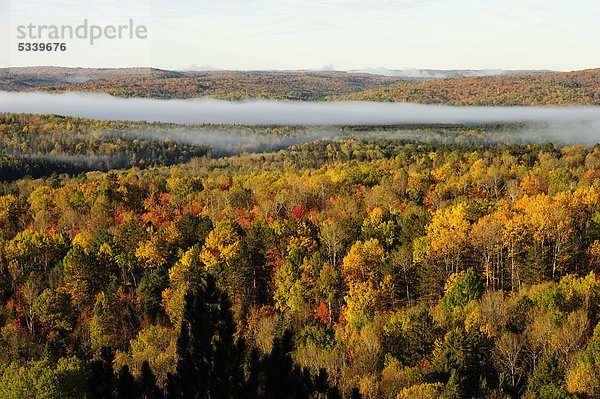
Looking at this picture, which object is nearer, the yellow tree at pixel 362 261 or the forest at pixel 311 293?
the forest at pixel 311 293

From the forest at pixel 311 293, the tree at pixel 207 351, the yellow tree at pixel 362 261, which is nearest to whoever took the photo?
the tree at pixel 207 351

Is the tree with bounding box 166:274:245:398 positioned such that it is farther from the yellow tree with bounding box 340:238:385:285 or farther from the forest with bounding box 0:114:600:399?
the yellow tree with bounding box 340:238:385:285

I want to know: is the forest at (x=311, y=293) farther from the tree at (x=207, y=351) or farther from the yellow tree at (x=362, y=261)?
the yellow tree at (x=362, y=261)

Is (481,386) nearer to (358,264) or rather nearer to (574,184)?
(358,264)

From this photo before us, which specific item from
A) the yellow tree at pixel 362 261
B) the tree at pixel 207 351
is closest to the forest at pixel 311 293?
the tree at pixel 207 351

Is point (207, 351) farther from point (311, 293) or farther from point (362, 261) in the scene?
point (362, 261)

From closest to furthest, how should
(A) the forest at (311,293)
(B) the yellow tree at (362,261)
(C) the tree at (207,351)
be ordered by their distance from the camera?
(C) the tree at (207,351) < (A) the forest at (311,293) < (B) the yellow tree at (362,261)

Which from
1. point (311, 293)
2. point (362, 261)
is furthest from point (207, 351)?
point (362, 261)

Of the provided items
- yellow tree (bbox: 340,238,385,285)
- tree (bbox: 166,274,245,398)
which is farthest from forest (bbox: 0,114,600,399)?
yellow tree (bbox: 340,238,385,285)
